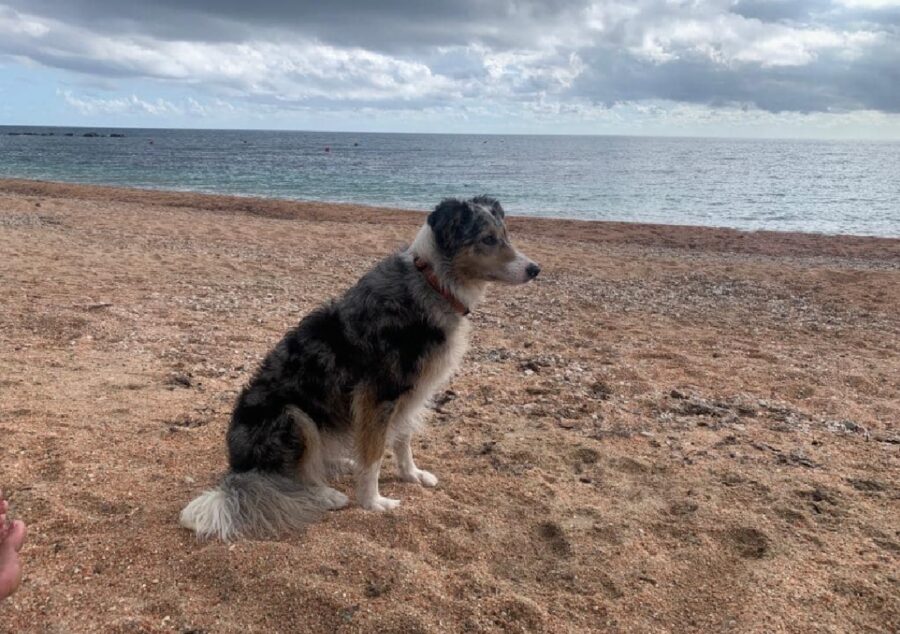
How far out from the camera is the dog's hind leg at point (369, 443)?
4562 mm

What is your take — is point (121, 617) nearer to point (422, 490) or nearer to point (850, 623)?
point (422, 490)

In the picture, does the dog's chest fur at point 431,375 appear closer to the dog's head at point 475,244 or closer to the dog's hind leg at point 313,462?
the dog's head at point 475,244

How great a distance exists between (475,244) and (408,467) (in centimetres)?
181

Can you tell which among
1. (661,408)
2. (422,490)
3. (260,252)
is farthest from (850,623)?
(260,252)

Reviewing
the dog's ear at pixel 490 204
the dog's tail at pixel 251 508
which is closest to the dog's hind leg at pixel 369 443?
the dog's tail at pixel 251 508

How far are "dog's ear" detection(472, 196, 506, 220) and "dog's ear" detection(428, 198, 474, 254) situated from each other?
417 mm

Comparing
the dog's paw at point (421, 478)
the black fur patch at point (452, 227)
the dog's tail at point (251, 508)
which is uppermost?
the black fur patch at point (452, 227)

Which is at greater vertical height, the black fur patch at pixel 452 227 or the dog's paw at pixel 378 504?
the black fur patch at pixel 452 227

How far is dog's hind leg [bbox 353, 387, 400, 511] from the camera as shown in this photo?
456 centimetres

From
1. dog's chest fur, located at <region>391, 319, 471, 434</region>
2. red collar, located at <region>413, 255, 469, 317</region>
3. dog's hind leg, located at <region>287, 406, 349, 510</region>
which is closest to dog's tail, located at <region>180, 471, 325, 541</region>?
dog's hind leg, located at <region>287, 406, 349, 510</region>

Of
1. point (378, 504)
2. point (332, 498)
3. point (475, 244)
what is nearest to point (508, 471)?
point (378, 504)

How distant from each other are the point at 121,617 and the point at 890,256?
22.8 metres

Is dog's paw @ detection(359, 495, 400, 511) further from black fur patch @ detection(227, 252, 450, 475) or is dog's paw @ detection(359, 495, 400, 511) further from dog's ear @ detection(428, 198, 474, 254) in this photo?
dog's ear @ detection(428, 198, 474, 254)

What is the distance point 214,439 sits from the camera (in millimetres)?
5629
